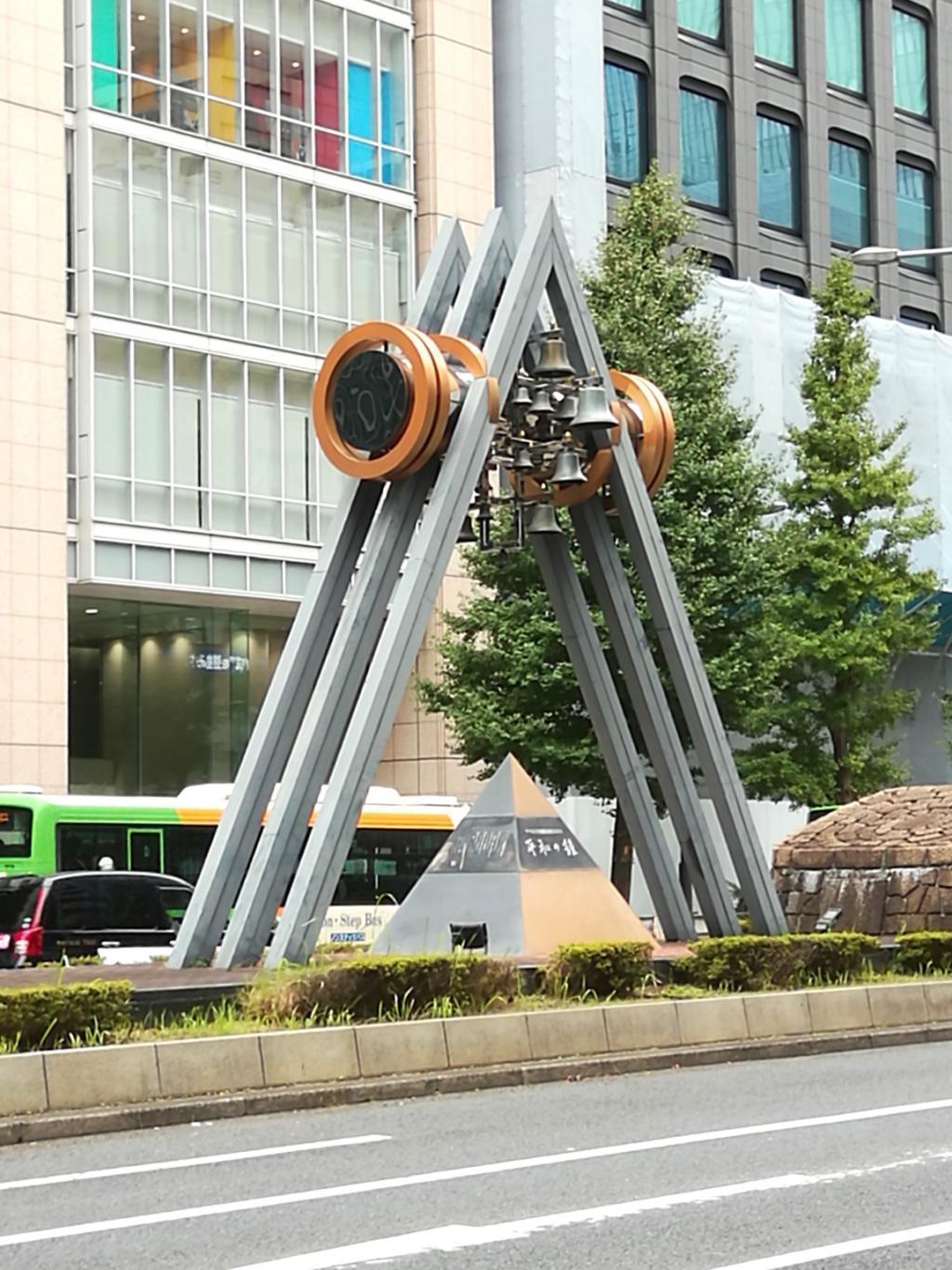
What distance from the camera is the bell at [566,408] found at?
2138 cm

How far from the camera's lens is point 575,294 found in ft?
71.9

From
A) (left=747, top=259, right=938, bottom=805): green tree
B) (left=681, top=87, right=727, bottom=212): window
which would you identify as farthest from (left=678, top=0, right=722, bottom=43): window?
(left=747, top=259, right=938, bottom=805): green tree

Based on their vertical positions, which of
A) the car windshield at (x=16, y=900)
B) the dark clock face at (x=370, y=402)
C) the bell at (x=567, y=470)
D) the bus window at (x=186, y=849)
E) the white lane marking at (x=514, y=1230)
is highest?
the dark clock face at (x=370, y=402)

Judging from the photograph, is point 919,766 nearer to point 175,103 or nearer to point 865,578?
point 865,578

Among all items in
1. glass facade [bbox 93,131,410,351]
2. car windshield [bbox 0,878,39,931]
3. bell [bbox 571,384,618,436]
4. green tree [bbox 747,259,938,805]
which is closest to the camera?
bell [bbox 571,384,618,436]

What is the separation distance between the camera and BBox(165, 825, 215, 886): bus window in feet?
109

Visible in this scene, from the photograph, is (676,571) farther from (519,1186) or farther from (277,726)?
(519,1186)

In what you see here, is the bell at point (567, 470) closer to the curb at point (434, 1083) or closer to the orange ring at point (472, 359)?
the orange ring at point (472, 359)

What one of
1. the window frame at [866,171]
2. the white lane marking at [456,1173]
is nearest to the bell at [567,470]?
the white lane marking at [456,1173]

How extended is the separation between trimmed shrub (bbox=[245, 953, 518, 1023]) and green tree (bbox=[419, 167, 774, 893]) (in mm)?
18194

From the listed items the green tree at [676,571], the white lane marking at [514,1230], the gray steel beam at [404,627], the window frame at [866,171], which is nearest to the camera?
the white lane marking at [514,1230]

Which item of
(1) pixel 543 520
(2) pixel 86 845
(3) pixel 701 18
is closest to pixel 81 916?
(2) pixel 86 845

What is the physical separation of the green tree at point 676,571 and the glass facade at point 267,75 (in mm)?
9889

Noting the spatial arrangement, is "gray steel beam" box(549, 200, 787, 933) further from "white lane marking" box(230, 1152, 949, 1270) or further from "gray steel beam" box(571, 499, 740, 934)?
"white lane marking" box(230, 1152, 949, 1270)
